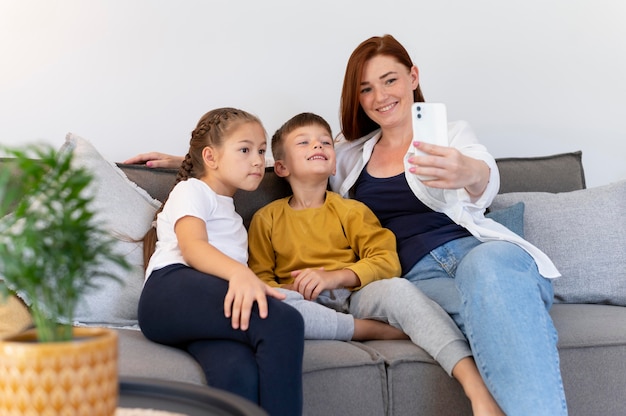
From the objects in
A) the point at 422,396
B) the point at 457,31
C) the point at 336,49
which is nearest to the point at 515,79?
the point at 457,31

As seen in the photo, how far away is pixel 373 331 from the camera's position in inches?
72.1

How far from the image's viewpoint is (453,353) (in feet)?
5.28

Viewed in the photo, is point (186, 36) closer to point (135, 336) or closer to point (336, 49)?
point (336, 49)

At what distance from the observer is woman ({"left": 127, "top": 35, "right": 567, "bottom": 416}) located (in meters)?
1.49

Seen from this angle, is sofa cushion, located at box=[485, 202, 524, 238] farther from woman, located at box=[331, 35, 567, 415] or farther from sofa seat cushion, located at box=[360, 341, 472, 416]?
sofa seat cushion, located at box=[360, 341, 472, 416]

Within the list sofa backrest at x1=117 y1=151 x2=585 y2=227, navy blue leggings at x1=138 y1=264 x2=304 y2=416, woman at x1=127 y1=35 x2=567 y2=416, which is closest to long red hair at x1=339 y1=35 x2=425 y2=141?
woman at x1=127 y1=35 x2=567 y2=416

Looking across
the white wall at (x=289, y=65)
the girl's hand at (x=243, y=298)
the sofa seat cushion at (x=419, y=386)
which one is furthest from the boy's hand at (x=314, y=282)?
the white wall at (x=289, y=65)

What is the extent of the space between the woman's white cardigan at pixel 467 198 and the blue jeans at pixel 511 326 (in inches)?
1.9

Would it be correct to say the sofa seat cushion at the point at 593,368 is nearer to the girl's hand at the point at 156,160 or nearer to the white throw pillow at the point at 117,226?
the white throw pillow at the point at 117,226

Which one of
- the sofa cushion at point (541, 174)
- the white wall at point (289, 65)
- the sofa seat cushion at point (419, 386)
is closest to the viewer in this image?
the sofa seat cushion at point (419, 386)

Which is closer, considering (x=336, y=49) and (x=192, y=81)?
(x=192, y=81)

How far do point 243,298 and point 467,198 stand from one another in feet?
2.43

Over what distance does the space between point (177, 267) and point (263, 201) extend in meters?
0.57

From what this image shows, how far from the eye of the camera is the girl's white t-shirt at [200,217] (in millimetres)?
1727
